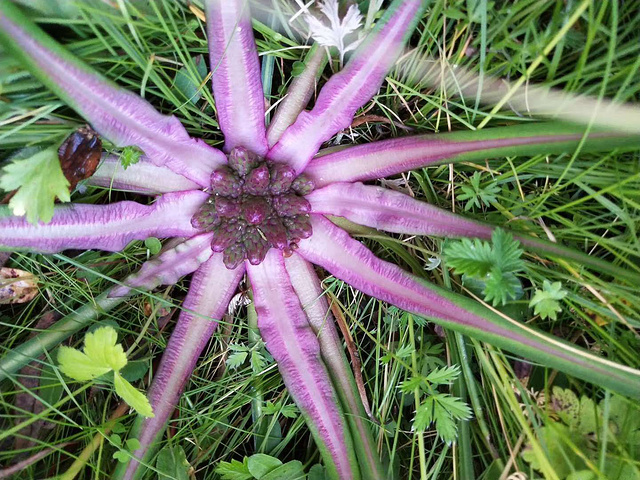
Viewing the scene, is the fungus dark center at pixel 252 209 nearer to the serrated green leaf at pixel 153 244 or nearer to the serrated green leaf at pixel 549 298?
the serrated green leaf at pixel 153 244

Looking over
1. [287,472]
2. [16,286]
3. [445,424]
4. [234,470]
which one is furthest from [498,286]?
[16,286]

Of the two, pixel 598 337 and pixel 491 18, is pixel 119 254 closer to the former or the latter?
pixel 491 18

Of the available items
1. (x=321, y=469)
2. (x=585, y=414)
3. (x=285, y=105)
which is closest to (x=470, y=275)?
(x=585, y=414)

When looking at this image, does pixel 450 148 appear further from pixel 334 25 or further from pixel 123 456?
pixel 123 456

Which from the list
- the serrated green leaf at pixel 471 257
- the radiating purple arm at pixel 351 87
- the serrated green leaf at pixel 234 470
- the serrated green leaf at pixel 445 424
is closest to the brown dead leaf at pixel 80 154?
the radiating purple arm at pixel 351 87

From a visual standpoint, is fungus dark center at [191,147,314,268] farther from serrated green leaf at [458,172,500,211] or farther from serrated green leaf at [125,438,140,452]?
serrated green leaf at [125,438,140,452]
